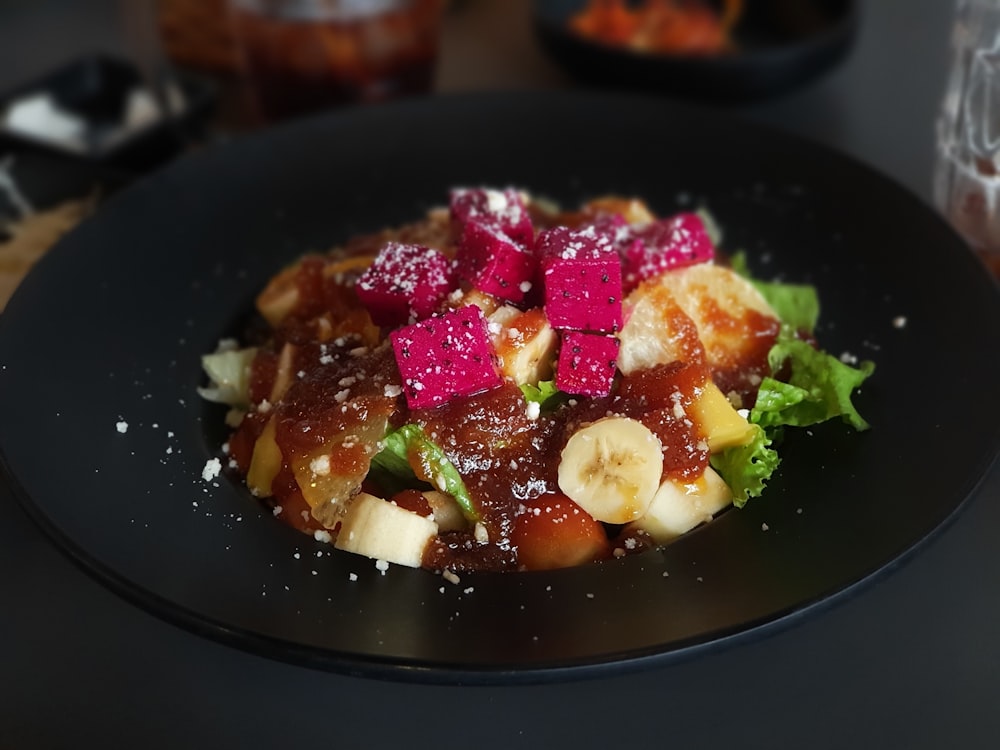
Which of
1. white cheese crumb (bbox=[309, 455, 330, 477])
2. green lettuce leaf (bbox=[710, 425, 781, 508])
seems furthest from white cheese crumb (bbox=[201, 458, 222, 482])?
green lettuce leaf (bbox=[710, 425, 781, 508])

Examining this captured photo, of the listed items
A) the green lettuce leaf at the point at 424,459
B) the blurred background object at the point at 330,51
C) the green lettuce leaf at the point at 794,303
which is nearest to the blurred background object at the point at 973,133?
the green lettuce leaf at the point at 794,303

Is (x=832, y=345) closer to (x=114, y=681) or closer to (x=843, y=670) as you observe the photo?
(x=843, y=670)

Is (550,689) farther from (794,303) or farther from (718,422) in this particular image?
(794,303)

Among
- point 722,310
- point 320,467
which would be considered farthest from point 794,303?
point 320,467

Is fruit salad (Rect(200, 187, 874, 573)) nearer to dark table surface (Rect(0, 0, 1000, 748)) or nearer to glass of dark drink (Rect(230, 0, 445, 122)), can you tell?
dark table surface (Rect(0, 0, 1000, 748))

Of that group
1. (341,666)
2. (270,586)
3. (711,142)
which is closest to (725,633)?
(341,666)

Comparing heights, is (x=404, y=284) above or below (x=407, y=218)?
above
